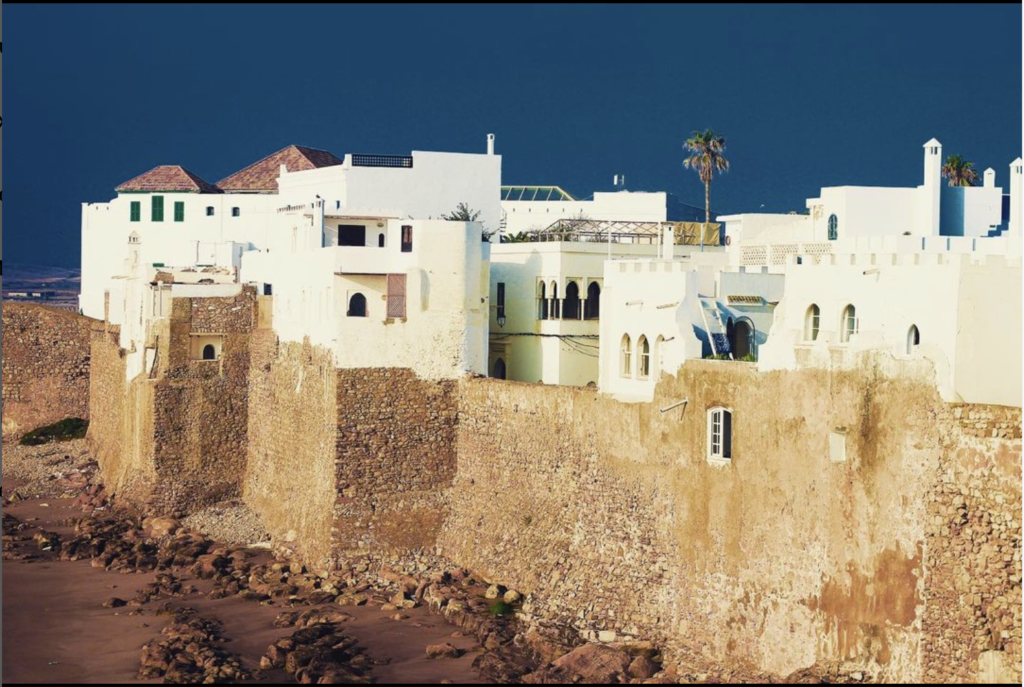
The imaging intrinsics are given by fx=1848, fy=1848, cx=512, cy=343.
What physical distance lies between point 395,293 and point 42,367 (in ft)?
73.3

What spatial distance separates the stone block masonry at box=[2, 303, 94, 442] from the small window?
30.0 metres

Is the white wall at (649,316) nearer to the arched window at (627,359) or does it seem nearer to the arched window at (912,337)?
the arched window at (627,359)

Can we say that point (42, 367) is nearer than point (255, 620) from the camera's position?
No

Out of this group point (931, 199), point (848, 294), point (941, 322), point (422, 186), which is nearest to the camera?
point (941, 322)

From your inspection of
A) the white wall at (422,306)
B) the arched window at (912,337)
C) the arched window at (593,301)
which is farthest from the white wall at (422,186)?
the arched window at (912,337)

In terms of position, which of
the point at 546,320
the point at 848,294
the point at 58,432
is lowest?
the point at 58,432

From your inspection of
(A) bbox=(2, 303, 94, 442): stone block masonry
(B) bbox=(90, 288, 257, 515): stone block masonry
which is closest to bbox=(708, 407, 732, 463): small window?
(B) bbox=(90, 288, 257, 515): stone block masonry

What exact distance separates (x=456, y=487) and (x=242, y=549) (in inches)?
248

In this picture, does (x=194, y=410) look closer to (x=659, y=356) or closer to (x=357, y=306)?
(x=357, y=306)

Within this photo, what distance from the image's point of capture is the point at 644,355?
34.8m

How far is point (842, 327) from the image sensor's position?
101ft

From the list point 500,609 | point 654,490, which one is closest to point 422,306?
point 500,609

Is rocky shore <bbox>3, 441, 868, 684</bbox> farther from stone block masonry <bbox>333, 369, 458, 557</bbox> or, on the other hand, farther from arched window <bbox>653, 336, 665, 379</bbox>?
arched window <bbox>653, 336, 665, 379</bbox>

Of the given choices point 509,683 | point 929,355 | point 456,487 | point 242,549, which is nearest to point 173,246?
point 242,549
